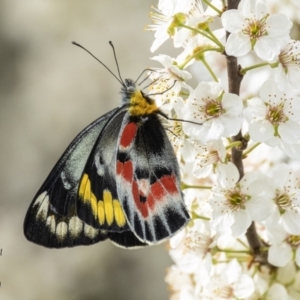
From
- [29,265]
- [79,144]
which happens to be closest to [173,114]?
[79,144]

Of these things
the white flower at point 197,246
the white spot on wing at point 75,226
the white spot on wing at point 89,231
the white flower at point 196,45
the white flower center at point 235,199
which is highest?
the white flower at point 196,45


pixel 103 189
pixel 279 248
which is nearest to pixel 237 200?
pixel 279 248

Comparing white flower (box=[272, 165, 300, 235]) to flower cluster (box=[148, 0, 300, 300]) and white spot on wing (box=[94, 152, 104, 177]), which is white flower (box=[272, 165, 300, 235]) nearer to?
flower cluster (box=[148, 0, 300, 300])

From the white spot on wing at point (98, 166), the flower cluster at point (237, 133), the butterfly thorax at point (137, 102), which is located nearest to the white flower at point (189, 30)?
the flower cluster at point (237, 133)

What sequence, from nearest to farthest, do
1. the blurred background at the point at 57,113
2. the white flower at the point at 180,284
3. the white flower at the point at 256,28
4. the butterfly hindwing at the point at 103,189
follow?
the white flower at the point at 256,28
the butterfly hindwing at the point at 103,189
the white flower at the point at 180,284
the blurred background at the point at 57,113

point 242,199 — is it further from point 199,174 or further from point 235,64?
point 235,64

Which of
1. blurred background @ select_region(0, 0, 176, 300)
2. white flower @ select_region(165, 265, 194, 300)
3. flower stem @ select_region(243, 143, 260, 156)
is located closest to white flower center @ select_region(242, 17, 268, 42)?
flower stem @ select_region(243, 143, 260, 156)

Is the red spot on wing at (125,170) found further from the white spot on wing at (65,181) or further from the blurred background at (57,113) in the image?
the blurred background at (57,113)
